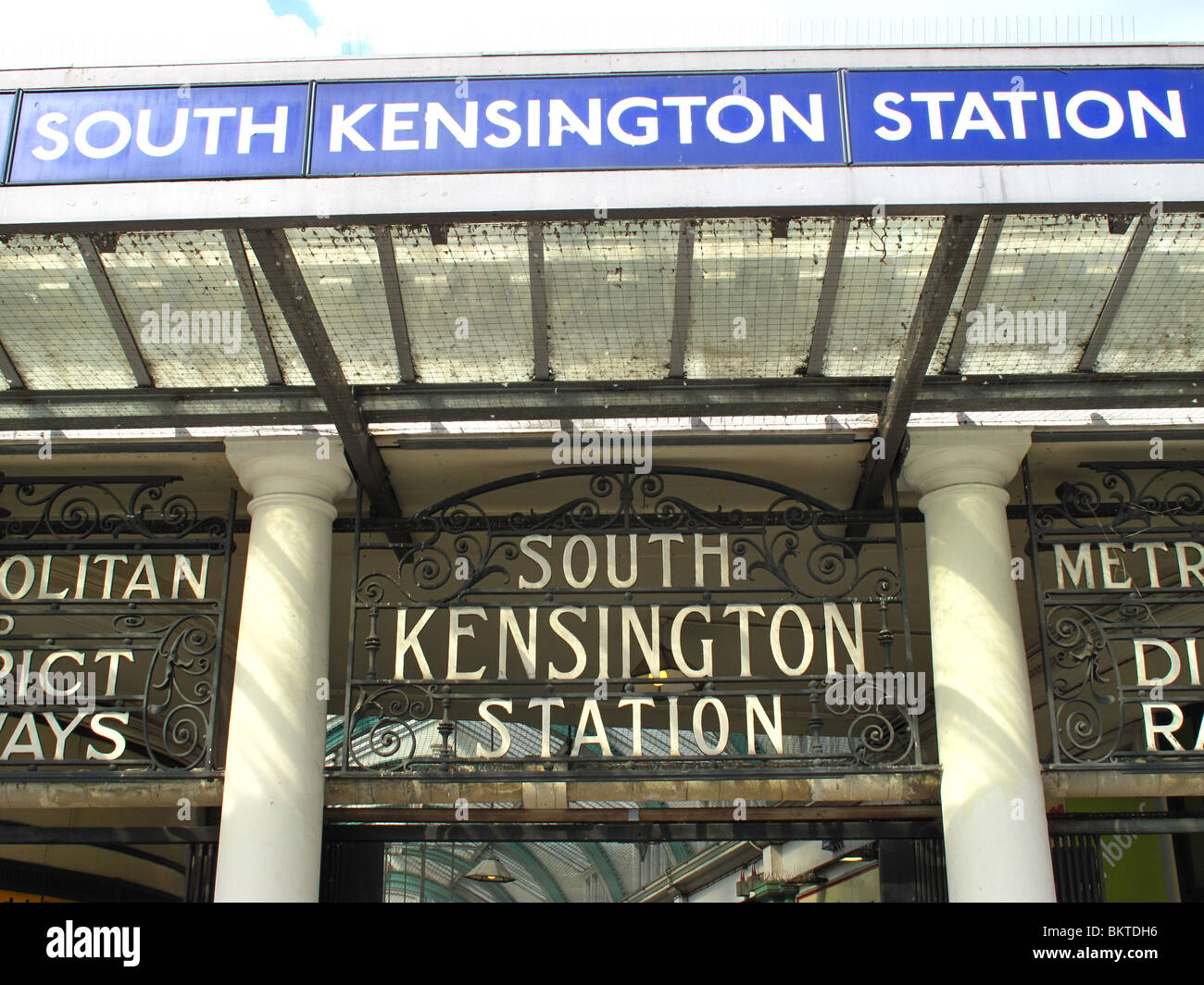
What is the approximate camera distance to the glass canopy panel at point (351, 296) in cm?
690

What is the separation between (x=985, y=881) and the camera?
7367 mm

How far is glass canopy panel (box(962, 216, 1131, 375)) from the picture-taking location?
6941 mm

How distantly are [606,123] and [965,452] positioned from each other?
3401mm

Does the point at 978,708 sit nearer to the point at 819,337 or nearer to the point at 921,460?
the point at 921,460

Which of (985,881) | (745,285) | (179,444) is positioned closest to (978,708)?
(985,881)

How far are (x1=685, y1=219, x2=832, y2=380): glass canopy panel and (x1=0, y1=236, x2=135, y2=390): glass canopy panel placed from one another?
368cm

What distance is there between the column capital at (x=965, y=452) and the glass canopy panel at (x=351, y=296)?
141 inches

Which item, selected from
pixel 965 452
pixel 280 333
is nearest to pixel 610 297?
pixel 280 333

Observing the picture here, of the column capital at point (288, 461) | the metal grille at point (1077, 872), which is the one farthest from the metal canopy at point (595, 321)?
the metal grille at point (1077, 872)

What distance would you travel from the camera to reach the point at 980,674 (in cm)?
783

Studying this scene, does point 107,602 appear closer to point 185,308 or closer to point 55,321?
point 55,321

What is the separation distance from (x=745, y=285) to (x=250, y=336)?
3.11 meters

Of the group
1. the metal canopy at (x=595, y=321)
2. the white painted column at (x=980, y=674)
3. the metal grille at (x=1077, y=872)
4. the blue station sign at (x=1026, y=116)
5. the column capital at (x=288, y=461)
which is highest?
the blue station sign at (x=1026, y=116)

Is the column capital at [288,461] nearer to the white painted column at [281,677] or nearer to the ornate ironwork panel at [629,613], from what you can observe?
the white painted column at [281,677]
